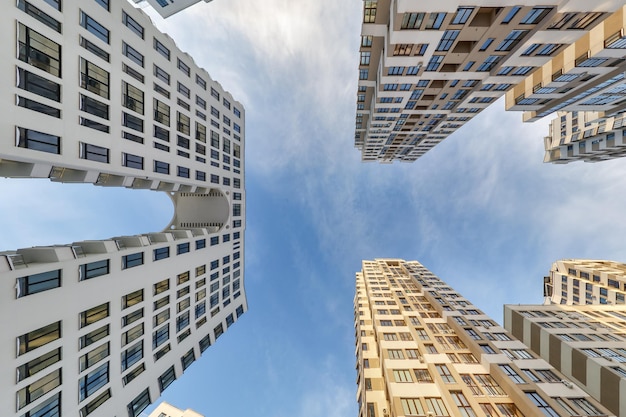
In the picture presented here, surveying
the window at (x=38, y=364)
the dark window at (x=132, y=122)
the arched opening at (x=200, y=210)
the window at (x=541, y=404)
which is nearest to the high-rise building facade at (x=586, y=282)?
the window at (x=541, y=404)

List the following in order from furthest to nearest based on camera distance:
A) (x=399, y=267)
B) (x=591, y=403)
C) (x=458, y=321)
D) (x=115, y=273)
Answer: (x=399, y=267)
(x=458, y=321)
(x=115, y=273)
(x=591, y=403)

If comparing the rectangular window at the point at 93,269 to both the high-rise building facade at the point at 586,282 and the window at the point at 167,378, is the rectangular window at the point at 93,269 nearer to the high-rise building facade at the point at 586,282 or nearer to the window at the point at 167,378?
the window at the point at 167,378

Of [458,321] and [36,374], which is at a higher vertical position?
[36,374]

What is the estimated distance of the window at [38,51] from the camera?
17467mm

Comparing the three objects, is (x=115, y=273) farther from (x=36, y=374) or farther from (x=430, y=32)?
(x=430, y=32)

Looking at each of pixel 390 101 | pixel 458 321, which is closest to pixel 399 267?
pixel 458 321

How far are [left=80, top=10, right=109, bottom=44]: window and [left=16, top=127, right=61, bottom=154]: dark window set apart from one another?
11961mm

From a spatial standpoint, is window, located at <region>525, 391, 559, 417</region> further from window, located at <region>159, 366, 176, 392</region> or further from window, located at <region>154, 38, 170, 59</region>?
window, located at <region>154, 38, 170, 59</region>

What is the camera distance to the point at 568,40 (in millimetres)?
24875

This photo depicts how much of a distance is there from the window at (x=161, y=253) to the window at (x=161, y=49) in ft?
89.7

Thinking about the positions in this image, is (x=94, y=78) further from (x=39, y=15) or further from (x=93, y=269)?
(x=93, y=269)

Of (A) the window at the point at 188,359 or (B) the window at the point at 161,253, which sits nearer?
(B) the window at the point at 161,253

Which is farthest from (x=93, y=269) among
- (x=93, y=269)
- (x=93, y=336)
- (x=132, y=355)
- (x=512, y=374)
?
(x=512, y=374)

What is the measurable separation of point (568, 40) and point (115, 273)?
56.4 meters
